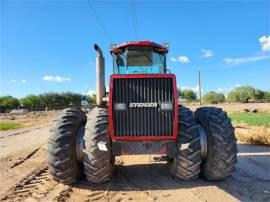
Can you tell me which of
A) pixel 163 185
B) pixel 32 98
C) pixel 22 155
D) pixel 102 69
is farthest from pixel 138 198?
pixel 32 98

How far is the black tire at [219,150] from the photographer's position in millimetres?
7414

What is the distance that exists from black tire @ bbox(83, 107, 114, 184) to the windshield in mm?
2066

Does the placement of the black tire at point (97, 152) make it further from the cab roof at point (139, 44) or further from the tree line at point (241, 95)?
the tree line at point (241, 95)

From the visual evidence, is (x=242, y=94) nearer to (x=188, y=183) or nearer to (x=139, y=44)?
(x=139, y=44)

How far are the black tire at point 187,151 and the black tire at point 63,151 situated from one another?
2.13m

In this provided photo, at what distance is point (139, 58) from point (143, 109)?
2106 mm

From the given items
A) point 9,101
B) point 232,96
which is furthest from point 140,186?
point 232,96

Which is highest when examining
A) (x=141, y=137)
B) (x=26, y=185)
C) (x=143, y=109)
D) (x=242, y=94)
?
(x=242, y=94)

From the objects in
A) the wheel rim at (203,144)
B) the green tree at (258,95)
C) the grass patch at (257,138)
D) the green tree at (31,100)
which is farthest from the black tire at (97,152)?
the green tree at (258,95)

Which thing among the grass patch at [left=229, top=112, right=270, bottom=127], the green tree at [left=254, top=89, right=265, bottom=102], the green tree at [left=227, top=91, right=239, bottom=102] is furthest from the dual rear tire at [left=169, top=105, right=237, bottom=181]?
the green tree at [left=254, top=89, right=265, bottom=102]

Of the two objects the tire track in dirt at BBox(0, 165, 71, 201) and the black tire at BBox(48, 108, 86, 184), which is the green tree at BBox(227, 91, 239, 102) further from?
the black tire at BBox(48, 108, 86, 184)

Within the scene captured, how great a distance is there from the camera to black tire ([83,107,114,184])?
7207 millimetres

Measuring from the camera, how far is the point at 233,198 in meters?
6.53

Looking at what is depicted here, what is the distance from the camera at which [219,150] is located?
7.40 meters
